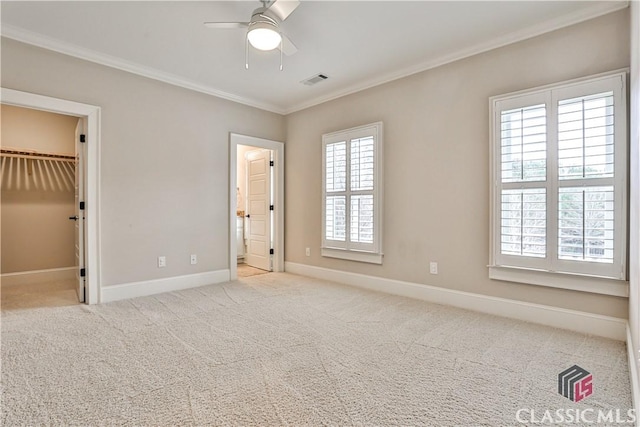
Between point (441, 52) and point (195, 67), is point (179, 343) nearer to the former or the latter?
point (195, 67)

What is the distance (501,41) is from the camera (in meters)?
3.04

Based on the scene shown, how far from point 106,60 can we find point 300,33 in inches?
88.4

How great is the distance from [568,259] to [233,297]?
340cm

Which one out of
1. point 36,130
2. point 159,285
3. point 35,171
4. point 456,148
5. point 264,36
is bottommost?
point 159,285

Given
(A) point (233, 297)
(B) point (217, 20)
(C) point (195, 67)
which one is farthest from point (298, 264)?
(B) point (217, 20)

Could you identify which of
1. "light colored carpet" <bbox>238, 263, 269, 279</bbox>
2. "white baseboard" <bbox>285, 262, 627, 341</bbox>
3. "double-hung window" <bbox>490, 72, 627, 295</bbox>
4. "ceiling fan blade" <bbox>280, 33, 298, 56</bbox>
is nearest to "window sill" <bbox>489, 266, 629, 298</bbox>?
"double-hung window" <bbox>490, 72, 627, 295</bbox>

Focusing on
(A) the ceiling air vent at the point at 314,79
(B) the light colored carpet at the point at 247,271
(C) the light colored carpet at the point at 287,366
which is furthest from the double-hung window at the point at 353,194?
(B) the light colored carpet at the point at 247,271

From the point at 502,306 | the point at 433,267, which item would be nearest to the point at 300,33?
the point at 433,267

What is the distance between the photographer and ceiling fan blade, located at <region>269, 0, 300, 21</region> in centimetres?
222

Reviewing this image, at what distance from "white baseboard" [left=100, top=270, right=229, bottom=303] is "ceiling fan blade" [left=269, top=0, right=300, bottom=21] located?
3.32 m

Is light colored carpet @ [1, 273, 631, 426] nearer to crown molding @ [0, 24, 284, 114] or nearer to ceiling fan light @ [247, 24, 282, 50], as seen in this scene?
ceiling fan light @ [247, 24, 282, 50]

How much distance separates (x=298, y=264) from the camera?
5125 millimetres

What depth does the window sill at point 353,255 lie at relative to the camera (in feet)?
13.4
